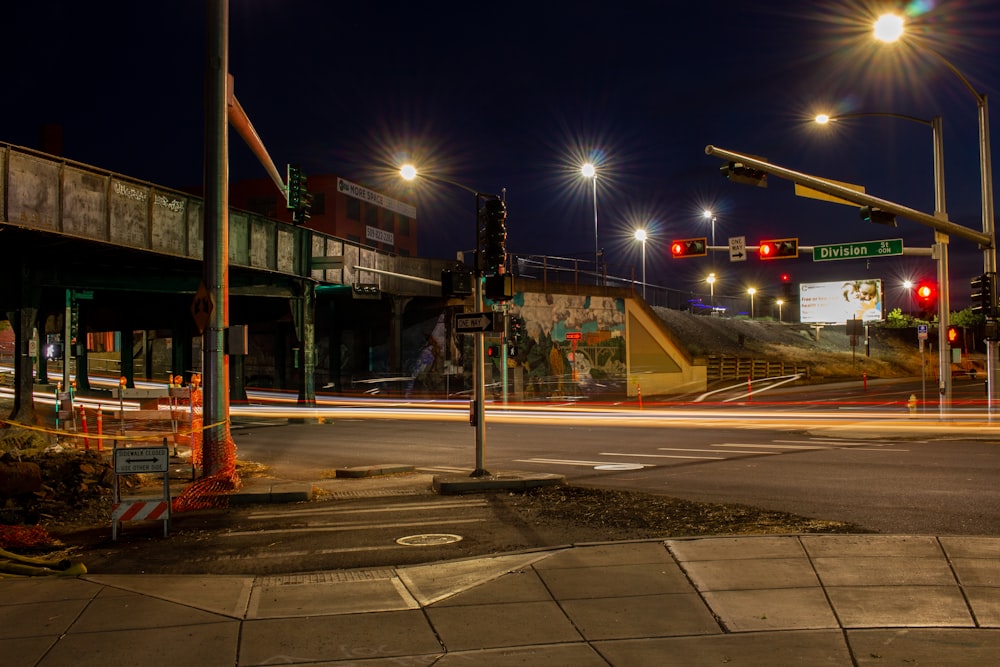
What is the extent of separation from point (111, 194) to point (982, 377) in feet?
196

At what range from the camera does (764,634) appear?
589cm

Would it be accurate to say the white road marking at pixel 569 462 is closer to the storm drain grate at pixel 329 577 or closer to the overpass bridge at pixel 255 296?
the overpass bridge at pixel 255 296

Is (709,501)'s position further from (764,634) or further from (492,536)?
(764,634)

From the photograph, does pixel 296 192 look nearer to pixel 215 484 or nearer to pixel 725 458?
pixel 215 484

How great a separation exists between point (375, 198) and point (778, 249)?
5768 centimetres

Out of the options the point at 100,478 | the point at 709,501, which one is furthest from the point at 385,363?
the point at 709,501

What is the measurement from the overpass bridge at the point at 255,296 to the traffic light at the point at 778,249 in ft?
43.8

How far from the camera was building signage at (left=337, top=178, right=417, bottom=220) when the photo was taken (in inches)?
3017

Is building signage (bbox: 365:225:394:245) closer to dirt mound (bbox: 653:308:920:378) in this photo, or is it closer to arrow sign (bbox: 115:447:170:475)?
dirt mound (bbox: 653:308:920:378)

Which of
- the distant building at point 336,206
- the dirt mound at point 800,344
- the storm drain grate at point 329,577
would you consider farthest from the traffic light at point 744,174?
the distant building at point 336,206

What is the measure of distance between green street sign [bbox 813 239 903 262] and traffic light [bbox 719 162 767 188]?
400 inches

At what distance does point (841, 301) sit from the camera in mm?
71312

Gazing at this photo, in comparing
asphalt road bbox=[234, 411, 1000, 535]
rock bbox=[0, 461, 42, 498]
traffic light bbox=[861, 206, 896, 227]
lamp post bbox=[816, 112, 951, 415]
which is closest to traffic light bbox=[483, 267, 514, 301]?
asphalt road bbox=[234, 411, 1000, 535]

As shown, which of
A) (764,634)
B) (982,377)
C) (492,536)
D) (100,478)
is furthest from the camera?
(982,377)
